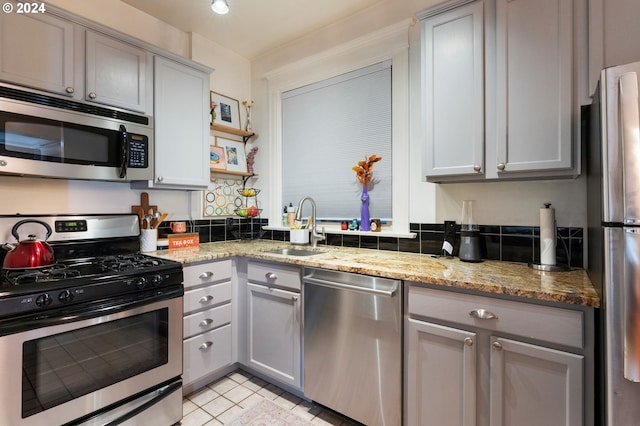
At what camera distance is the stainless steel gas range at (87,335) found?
4.10ft

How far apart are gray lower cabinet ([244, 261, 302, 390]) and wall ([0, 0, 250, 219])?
38.8 inches

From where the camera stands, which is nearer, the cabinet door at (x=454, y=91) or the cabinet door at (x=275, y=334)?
the cabinet door at (x=454, y=91)

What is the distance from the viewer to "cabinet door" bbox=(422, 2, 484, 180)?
164cm

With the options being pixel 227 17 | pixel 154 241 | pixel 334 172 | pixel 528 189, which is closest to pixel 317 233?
pixel 334 172

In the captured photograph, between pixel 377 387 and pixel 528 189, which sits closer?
pixel 377 387

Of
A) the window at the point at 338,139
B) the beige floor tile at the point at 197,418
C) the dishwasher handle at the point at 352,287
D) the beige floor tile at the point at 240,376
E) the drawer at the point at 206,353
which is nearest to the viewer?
the dishwasher handle at the point at 352,287

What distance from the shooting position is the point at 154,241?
2.28 m

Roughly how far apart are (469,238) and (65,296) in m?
2.09

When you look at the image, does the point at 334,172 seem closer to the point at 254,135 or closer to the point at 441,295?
the point at 254,135

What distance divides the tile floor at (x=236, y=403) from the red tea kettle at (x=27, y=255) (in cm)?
121

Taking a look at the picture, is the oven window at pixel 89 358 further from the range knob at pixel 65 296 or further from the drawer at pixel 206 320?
the drawer at pixel 206 320

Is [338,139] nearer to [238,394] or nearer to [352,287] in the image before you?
[352,287]

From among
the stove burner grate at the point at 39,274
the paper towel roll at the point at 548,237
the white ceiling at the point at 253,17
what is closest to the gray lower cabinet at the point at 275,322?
the stove burner grate at the point at 39,274

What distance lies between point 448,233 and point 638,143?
1.13 metres
